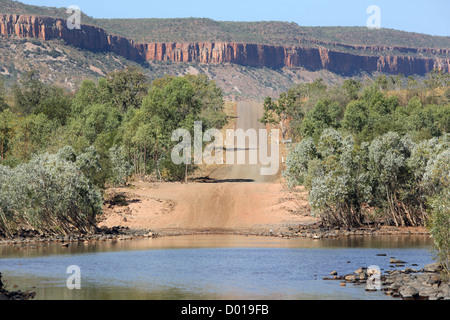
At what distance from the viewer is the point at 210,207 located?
83.6m

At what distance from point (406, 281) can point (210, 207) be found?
143 ft

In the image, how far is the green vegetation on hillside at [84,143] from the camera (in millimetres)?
64875

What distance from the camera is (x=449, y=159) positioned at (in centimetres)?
5675

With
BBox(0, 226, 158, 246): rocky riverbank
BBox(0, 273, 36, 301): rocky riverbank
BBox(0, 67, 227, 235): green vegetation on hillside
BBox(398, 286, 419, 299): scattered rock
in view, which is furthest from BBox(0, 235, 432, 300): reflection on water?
BBox(0, 67, 227, 235): green vegetation on hillside

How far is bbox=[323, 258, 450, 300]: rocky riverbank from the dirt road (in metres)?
29.9

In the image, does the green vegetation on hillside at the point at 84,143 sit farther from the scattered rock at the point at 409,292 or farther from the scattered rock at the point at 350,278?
the scattered rock at the point at 409,292

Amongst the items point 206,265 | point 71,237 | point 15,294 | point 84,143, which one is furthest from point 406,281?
point 84,143

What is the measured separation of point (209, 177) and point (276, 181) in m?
12.0

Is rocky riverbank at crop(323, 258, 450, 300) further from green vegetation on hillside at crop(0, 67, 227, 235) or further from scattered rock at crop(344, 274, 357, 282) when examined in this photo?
green vegetation on hillside at crop(0, 67, 227, 235)

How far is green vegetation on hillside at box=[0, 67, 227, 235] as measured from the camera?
64875mm

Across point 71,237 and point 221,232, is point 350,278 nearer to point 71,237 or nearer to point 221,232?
point 71,237

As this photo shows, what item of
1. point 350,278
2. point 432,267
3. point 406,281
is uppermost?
point 432,267

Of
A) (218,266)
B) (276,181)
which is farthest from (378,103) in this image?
(218,266)

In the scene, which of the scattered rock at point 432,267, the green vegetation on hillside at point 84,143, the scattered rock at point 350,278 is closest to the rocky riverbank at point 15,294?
the scattered rock at point 350,278
